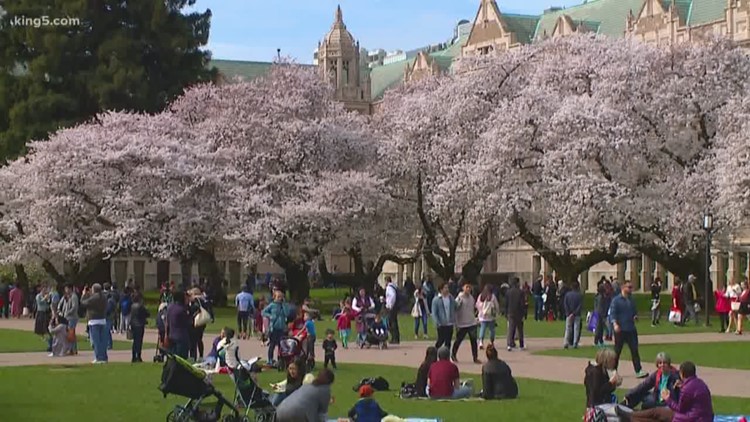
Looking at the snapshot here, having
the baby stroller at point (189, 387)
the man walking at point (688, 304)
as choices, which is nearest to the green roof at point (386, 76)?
the man walking at point (688, 304)

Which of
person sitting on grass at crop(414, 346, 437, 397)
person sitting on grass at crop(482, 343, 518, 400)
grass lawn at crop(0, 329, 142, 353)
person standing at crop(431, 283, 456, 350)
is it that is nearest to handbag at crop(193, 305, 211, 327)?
person standing at crop(431, 283, 456, 350)

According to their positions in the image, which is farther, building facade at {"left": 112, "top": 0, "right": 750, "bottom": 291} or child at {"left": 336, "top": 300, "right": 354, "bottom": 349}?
building facade at {"left": 112, "top": 0, "right": 750, "bottom": 291}

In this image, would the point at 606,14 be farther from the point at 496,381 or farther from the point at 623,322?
the point at 496,381

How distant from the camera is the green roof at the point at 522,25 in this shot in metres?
103

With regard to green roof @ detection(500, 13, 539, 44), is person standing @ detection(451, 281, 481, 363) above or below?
below

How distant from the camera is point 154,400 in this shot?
19797 millimetres

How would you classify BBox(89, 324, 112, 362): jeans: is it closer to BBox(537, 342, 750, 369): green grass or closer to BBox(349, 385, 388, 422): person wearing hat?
BBox(537, 342, 750, 369): green grass

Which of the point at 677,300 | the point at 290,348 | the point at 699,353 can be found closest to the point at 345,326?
the point at 699,353

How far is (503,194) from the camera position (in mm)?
50062

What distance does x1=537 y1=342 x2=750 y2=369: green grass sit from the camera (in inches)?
1037

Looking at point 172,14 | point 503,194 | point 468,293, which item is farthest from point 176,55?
point 468,293

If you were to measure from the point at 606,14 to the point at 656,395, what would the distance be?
81.4 meters

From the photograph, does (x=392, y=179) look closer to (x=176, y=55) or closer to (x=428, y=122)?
(x=428, y=122)

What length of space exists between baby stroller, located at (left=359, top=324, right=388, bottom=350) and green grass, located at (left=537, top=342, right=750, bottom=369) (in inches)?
160
